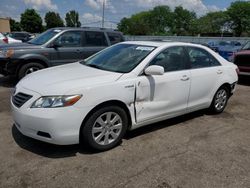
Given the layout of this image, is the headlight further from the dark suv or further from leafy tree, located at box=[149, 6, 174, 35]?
leafy tree, located at box=[149, 6, 174, 35]

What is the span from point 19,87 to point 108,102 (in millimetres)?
1302

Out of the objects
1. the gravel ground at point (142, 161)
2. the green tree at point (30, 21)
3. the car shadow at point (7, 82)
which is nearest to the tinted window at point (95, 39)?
the car shadow at point (7, 82)

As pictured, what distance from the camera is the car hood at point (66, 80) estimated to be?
322 centimetres

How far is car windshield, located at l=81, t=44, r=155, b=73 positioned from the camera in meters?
3.92

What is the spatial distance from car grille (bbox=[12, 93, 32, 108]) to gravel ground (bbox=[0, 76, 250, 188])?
0.67 meters

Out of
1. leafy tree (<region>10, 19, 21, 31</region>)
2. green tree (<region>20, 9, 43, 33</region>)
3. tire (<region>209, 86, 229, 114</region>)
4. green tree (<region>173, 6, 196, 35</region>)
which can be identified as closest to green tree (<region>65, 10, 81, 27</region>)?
green tree (<region>20, 9, 43, 33</region>)

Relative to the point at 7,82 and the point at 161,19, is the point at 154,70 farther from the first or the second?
the point at 161,19

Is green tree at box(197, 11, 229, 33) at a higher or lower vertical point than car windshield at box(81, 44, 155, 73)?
higher

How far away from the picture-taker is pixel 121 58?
4188 millimetres

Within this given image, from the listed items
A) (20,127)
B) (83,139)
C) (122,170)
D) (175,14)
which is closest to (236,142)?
(122,170)

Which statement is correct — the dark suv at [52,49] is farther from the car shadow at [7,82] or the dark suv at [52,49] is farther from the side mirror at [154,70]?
the side mirror at [154,70]

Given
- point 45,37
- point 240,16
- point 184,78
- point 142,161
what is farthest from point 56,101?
point 240,16

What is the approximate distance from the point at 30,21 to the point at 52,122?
273 feet

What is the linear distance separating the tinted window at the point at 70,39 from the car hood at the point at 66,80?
3735mm
